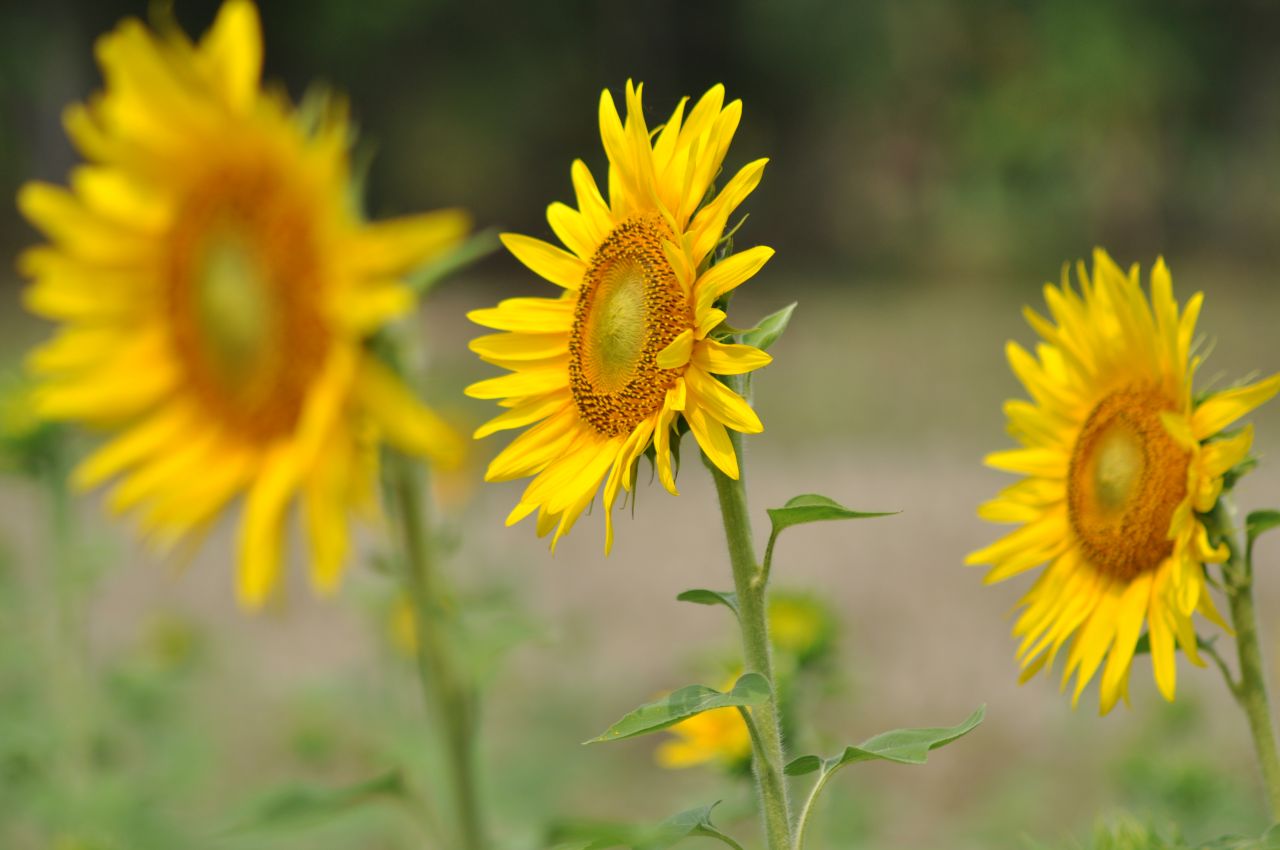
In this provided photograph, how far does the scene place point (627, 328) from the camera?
102cm

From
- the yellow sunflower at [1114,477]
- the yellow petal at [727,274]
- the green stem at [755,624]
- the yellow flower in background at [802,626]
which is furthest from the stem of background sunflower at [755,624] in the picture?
the yellow flower in background at [802,626]

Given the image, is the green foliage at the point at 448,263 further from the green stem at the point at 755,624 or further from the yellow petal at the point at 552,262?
the green stem at the point at 755,624

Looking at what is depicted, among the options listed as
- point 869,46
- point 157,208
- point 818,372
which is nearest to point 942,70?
point 869,46

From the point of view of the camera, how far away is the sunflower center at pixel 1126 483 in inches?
42.8

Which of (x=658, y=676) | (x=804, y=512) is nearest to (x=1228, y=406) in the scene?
(x=804, y=512)

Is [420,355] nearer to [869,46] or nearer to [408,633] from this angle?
[408,633]

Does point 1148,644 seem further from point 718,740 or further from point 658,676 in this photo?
point 658,676

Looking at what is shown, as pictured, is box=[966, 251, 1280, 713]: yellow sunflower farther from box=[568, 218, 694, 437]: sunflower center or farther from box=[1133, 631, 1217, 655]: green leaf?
box=[568, 218, 694, 437]: sunflower center

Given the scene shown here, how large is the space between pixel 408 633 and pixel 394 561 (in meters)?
1.19

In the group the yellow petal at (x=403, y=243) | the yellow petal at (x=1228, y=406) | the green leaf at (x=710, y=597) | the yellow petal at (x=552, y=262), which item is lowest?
the green leaf at (x=710, y=597)

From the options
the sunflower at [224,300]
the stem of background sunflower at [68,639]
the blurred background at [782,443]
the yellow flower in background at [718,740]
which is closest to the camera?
the sunflower at [224,300]

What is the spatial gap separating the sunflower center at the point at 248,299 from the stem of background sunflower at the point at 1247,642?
2.68 feet

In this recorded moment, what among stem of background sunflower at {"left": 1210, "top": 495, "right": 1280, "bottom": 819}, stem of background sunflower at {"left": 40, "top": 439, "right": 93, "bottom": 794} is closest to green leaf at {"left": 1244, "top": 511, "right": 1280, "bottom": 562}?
stem of background sunflower at {"left": 1210, "top": 495, "right": 1280, "bottom": 819}

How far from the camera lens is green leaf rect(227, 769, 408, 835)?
148cm
